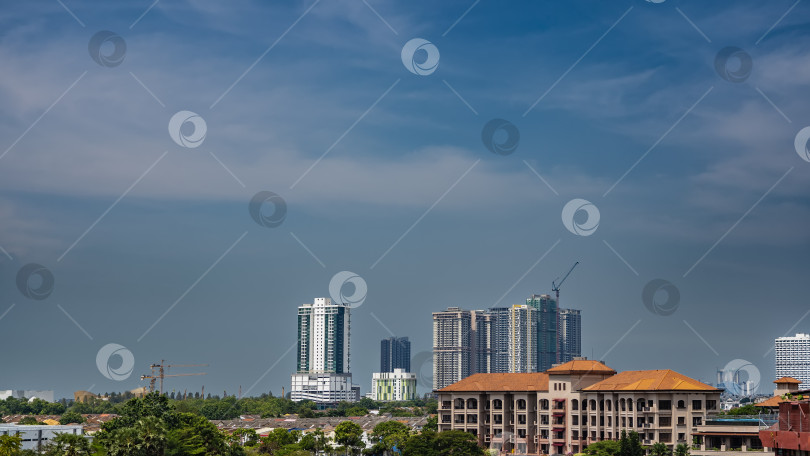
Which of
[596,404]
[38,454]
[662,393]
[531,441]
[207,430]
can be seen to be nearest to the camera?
[207,430]

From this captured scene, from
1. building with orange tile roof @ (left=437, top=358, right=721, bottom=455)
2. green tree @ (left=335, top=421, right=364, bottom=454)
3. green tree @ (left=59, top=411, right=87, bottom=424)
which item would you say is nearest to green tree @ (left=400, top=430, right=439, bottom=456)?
building with orange tile roof @ (left=437, top=358, right=721, bottom=455)

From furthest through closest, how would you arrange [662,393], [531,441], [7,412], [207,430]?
[7,412] → [531,441] → [662,393] → [207,430]

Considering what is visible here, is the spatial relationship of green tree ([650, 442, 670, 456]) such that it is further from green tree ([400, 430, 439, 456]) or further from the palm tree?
the palm tree

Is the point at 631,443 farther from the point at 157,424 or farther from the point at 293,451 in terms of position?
the point at 157,424

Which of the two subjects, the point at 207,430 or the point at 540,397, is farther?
the point at 540,397

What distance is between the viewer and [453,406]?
102 metres

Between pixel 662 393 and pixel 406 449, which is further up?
pixel 662 393

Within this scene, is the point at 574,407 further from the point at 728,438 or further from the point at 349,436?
the point at 349,436

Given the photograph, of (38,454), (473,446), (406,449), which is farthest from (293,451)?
(38,454)

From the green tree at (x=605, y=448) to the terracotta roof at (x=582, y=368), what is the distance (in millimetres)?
11619

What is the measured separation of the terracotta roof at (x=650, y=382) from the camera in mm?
83375

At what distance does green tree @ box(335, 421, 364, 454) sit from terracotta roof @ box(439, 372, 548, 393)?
33.1 feet

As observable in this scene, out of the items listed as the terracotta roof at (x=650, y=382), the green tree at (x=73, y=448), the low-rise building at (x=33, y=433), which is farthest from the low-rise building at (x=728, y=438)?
the low-rise building at (x=33, y=433)

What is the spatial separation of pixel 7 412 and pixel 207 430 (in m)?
127
